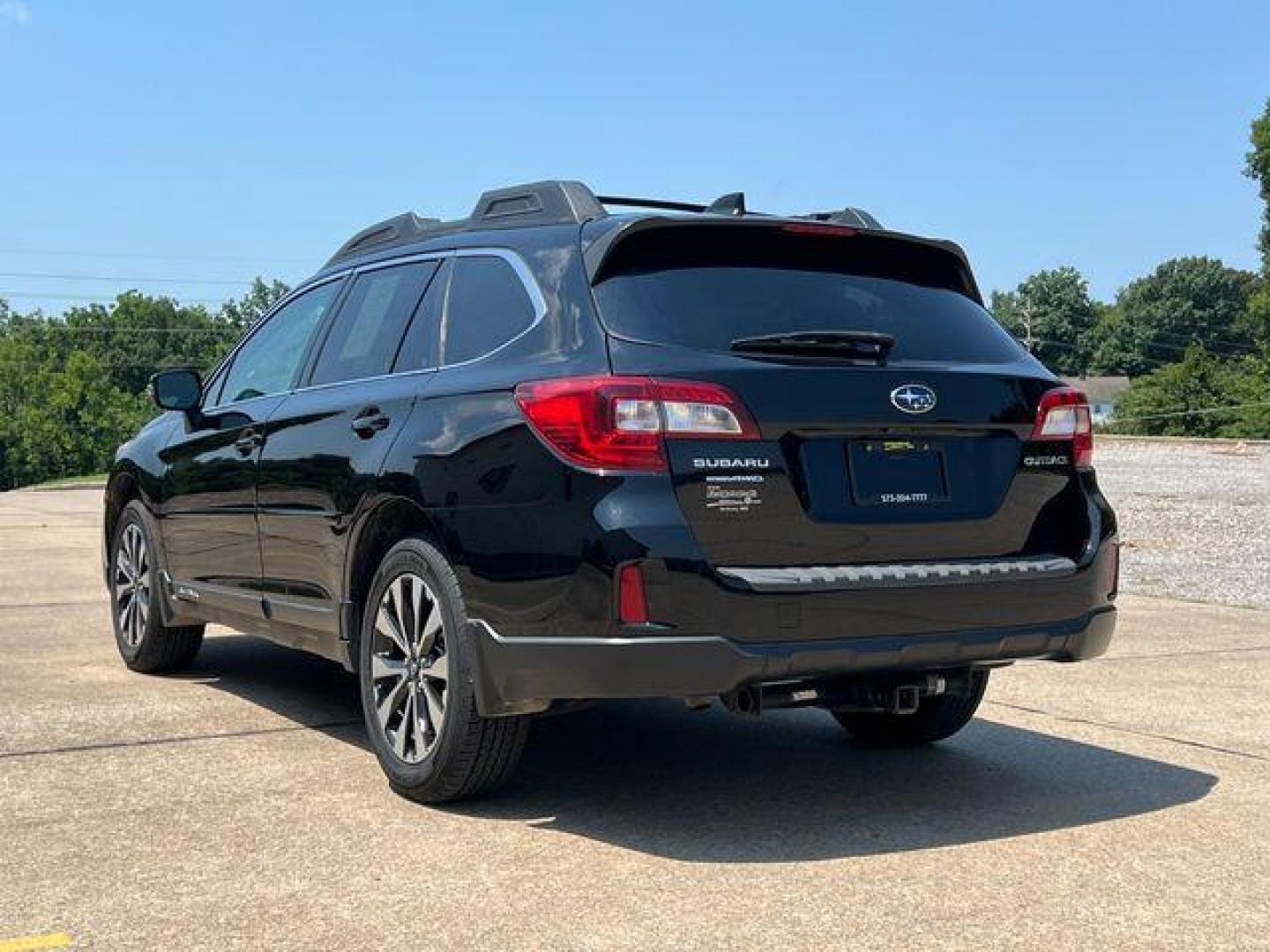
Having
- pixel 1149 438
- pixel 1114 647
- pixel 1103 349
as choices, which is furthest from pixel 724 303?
pixel 1103 349

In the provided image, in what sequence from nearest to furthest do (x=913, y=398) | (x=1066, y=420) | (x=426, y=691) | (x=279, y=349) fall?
(x=913, y=398) < (x=426, y=691) < (x=1066, y=420) < (x=279, y=349)

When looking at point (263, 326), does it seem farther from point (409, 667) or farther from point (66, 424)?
point (66, 424)

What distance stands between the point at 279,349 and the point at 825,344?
9.24 feet

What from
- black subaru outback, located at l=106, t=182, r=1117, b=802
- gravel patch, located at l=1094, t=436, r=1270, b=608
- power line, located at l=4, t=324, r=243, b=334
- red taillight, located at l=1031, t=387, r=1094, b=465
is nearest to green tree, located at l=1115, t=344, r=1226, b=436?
gravel patch, located at l=1094, t=436, r=1270, b=608

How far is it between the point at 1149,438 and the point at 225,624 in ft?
120

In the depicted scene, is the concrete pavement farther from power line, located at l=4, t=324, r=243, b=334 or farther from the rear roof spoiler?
power line, located at l=4, t=324, r=243, b=334

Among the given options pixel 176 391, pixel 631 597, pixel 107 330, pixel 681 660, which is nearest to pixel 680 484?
pixel 631 597

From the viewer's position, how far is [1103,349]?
13638cm

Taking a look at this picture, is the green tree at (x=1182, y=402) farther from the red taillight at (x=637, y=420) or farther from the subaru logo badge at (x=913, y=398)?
Result: the red taillight at (x=637, y=420)

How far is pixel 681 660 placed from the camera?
411 centimetres

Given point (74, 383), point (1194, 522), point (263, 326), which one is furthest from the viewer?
point (74, 383)

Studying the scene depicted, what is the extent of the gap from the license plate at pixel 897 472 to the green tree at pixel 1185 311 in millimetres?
129748

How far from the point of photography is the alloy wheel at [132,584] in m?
7.25

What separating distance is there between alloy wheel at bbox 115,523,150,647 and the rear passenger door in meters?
1.56
